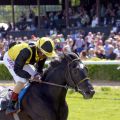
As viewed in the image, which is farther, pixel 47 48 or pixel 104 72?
pixel 104 72

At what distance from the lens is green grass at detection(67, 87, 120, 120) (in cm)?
970

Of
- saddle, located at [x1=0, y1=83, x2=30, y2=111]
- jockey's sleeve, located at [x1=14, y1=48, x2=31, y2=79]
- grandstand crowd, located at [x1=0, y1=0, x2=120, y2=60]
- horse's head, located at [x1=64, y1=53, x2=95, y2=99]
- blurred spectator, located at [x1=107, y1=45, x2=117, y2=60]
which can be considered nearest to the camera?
horse's head, located at [x1=64, y1=53, x2=95, y2=99]

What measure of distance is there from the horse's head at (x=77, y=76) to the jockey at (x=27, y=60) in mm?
293

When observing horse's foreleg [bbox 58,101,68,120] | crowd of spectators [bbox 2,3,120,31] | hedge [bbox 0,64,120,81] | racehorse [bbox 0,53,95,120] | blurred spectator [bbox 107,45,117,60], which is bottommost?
hedge [bbox 0,64,120,81]

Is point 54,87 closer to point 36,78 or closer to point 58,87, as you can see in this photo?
point 58,87

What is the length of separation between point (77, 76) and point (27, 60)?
0.76m

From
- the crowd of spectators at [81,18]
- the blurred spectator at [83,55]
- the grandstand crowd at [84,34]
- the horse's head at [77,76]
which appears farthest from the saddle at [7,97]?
the crowd of spectators at [81,18]

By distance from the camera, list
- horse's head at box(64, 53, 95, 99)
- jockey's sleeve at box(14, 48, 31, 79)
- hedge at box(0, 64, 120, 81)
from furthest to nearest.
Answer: hedge at box(0, 64, 120, 81)
jockey's sleeve at box(14, 48, 31, 79)
horse's head at box(64, 53, 95, 99)

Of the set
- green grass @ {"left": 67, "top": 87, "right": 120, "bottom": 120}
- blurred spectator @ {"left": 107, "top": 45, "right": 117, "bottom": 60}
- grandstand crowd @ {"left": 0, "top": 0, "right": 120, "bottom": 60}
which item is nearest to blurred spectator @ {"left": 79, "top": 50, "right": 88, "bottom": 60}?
grandstand crowd @ {"left": 0, "top": 0, "right": 120, "bottom": 60}

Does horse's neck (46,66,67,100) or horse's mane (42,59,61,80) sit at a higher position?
horse's mane (42,59,61,80)

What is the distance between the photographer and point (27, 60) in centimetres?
655

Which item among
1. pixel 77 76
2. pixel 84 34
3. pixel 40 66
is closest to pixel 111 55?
pixel 84 34

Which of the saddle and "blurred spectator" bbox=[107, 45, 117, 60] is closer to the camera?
the saddle

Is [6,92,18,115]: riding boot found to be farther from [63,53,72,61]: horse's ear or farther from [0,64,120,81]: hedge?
[0,64,120,81]: hedge
